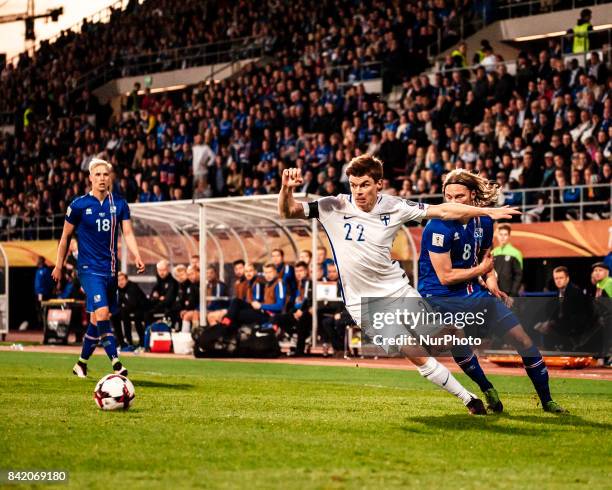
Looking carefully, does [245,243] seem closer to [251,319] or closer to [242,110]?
[251,319]

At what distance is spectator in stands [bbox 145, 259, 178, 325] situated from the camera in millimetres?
21703

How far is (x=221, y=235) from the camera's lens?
74.6 ft

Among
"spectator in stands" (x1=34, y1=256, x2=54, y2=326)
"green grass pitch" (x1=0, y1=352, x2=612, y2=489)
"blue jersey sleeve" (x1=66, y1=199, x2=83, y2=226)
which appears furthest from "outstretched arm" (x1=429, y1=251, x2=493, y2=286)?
"spectator in stands" (x1=34, y1=256, x2=54, y2=326)

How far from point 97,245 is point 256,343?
696 cm

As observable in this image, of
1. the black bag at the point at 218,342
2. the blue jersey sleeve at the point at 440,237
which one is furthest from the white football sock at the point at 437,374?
the black bag at the point at 218,342

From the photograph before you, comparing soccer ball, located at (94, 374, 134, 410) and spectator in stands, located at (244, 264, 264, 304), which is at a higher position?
soccer ball, located at (94, 374, 134, 410)

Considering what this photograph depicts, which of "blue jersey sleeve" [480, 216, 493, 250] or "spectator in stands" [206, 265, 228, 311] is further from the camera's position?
"spectator in stands" [206, 265, 228, 311]

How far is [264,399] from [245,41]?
27304mm

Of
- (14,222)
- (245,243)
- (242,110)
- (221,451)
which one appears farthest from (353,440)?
(14,222)

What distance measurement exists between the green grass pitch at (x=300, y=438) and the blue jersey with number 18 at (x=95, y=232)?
134cm

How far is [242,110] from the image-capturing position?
29719mm

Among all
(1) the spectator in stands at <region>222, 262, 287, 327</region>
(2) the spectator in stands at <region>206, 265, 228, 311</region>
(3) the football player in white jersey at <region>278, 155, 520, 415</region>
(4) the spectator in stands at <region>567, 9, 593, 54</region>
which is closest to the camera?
(3) the football player in white jersey at <region>278, 155, 520, 415</region>

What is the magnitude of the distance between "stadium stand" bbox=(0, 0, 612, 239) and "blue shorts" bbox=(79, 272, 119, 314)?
9.72m

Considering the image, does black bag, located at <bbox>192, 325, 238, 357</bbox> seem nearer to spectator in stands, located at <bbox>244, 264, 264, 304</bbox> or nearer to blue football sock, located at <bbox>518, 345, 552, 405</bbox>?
spectator in stands, located at <bbox>244, 264, 264, 304</bbox>
